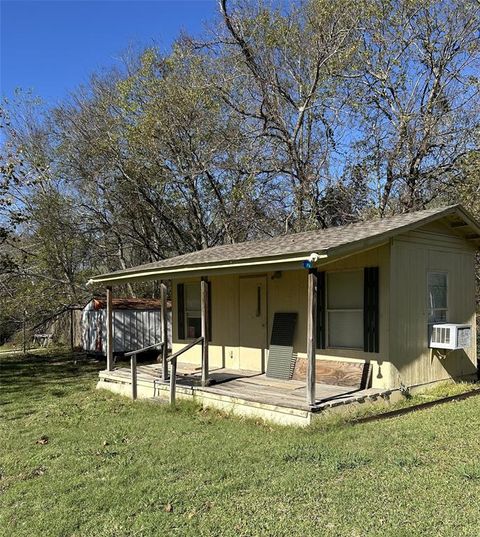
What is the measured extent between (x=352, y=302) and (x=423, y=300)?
1286 mm

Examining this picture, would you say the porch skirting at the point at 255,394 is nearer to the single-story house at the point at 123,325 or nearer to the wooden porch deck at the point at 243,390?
the wooden porch deck at the point at 243,390

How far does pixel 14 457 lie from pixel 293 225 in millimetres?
11648

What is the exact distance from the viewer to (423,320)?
29.0 ft

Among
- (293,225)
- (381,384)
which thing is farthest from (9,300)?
(381,384)

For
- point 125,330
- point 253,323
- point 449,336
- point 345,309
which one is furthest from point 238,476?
point 125,330

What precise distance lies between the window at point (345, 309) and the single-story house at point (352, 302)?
0.02 m

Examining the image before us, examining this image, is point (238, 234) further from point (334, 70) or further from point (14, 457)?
point (14, 457)

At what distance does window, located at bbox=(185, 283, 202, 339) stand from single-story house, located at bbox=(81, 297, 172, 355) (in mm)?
4862

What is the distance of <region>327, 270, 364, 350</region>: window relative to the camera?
8570mm

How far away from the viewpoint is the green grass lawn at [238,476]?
399cm

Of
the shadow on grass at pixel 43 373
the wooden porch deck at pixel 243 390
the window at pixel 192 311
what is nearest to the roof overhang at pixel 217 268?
the window at pixel 192 311

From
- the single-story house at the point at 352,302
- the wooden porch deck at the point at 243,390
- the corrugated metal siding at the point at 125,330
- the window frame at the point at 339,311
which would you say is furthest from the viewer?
the corrugated metal siding at the point at 125,330

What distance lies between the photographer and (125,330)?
56.1 feet

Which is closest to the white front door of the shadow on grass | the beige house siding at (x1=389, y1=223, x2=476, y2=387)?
the beige house siding at (x1=389, y1=223, x2=476, y2=387)
